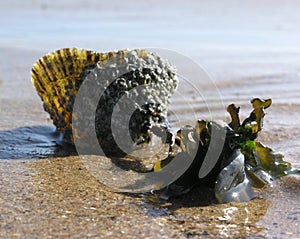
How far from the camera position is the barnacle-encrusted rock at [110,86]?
264 cm

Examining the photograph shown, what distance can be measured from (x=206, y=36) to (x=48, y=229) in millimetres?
6392

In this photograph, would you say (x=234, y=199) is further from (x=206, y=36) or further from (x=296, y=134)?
(x=206, y=36)

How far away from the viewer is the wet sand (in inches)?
74.4

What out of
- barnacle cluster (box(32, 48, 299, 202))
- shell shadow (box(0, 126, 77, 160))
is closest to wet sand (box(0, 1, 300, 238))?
shell shadow (box(0, 126, 77, 160))

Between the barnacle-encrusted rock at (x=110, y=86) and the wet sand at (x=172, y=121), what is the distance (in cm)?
28

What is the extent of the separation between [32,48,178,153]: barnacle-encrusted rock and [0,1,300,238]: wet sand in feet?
0.92

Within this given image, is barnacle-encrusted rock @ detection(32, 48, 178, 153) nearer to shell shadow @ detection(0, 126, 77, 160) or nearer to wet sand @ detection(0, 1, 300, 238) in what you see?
shell shadow @ detection(0, 126, 77, 160)

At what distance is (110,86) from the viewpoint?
2633 millimetres

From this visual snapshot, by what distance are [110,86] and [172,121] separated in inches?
40.0

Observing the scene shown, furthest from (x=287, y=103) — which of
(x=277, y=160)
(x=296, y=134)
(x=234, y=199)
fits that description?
(x=234, y=199)

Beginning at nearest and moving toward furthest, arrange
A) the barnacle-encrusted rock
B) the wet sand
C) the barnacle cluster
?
the wet sand < the barnacle cluster < the barnacle-encrusted rock

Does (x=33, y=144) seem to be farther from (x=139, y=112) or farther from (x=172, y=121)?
(x=172, y=121)

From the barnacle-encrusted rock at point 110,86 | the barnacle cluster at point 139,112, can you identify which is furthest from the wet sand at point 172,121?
the barnacle-encrusted rock at point 110,86

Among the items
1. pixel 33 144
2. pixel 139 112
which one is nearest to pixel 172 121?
pixel 139 112
